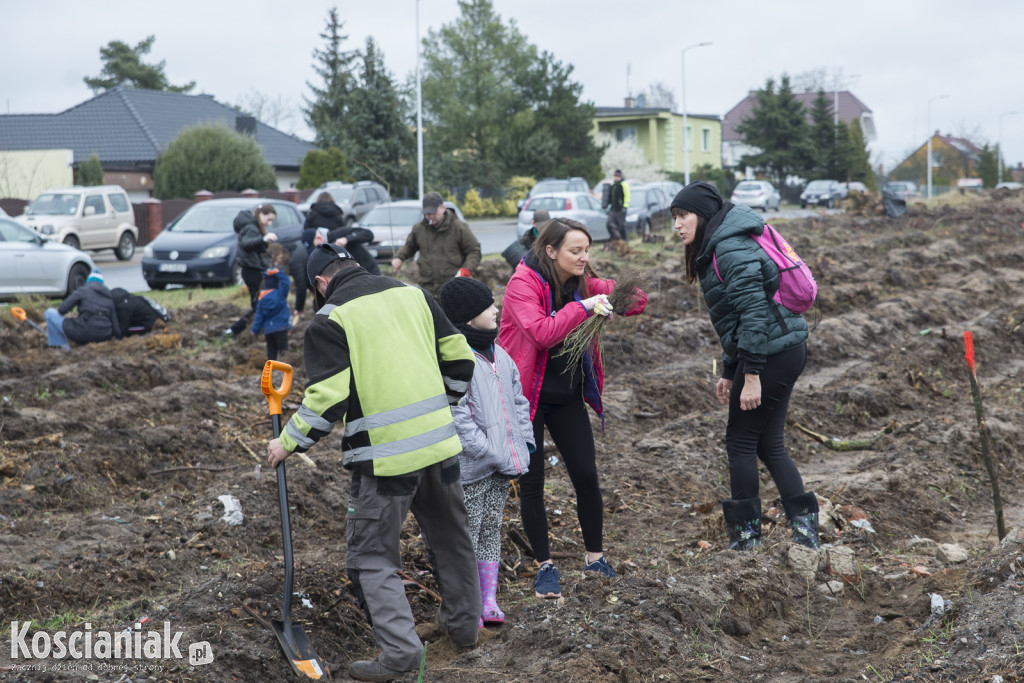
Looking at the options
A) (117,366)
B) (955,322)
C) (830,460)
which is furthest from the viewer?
(955,322)

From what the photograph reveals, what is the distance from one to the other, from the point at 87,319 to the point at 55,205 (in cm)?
1362

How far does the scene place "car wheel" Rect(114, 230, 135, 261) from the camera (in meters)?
23.9

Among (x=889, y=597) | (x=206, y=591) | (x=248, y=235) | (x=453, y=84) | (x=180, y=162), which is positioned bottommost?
(x=889, y=597)

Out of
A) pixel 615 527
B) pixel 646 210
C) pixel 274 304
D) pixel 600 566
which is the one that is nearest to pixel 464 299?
pixel 600 566

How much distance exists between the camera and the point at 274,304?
9.31 metres

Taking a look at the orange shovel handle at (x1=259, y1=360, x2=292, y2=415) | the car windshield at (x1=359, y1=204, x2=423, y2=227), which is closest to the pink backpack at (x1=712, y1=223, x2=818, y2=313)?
the orange shovel handle at (x1=259, y1=360, x2=292, y2=415)

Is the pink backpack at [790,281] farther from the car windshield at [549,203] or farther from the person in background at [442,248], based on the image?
the car windshield at [549,203]

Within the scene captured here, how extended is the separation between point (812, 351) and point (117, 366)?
25.4 ft

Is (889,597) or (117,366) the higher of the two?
(117,366)

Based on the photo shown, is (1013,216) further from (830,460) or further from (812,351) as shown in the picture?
(830,460)

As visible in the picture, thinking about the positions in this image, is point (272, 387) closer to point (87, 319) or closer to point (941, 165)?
point (87, 319)

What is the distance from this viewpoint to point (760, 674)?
12.5 ft

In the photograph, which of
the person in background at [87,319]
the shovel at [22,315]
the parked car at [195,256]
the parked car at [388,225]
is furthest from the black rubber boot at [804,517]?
the parked car at [388,225]

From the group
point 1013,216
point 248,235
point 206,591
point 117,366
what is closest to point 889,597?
point 206,591
